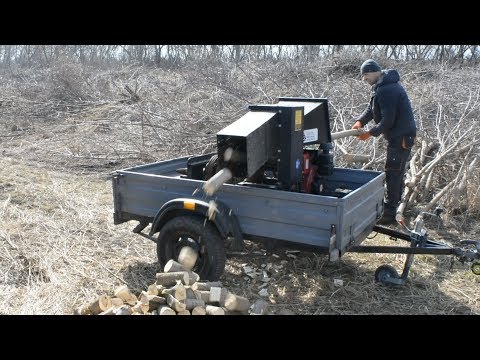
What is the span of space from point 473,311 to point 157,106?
8.07 meters

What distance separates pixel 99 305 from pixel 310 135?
7.75 ft

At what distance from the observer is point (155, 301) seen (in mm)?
3570

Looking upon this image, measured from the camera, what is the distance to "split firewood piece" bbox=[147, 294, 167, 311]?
356cm

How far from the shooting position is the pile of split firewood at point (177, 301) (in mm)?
3539

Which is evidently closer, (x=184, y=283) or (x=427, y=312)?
(x=184, y=283)

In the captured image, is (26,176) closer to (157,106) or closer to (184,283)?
(157,106)

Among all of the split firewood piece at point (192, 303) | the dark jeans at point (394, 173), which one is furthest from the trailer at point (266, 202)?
the dark jeans at point (394, 173)

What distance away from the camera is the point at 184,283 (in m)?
3.82

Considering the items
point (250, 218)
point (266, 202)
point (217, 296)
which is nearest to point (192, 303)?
point (217, 296)

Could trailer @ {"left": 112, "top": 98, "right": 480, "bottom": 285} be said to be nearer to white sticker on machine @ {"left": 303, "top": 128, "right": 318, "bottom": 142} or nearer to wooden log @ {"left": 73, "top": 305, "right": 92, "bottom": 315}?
white sticker on machine @ {"left": 303, "top": 128, "right": 318, "bottom": 142}

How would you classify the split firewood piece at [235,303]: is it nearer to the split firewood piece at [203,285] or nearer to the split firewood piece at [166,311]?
the split firewood piece at [203,285]

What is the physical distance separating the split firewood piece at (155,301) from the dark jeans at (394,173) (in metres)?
3.27

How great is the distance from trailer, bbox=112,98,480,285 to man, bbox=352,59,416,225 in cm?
118

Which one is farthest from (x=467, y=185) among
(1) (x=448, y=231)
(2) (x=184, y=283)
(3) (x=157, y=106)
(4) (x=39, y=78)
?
(4) (x=39, y=78)
